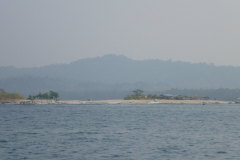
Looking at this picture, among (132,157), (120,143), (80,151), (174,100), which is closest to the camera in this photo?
(132,157)

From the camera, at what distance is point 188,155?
1157 inches

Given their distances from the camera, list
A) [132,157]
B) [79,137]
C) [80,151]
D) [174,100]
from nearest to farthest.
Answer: [132,157] → [80,151] → [79,137] → [174,100]

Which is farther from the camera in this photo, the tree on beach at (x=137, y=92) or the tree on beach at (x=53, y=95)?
the tree on beach at (x=137, y=92)

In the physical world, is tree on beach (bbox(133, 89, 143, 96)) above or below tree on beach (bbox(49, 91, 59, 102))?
above

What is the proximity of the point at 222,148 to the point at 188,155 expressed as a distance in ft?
15.2

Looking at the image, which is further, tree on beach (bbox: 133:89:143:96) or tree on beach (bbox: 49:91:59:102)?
tree on beach (bbox: 133:89:143:96)

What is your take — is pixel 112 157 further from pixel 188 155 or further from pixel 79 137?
pixel 79 137

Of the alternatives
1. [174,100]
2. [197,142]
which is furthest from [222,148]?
[174,100]

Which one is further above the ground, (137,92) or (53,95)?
(137,92)

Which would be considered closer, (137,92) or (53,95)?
(53,95)

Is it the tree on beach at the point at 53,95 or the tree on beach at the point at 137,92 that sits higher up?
the tree on beach at the point at 137,92

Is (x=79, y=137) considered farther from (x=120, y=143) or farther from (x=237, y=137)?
(x=237, y=137)

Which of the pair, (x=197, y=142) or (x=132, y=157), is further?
(x=197, y=142)

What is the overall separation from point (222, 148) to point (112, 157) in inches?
362
